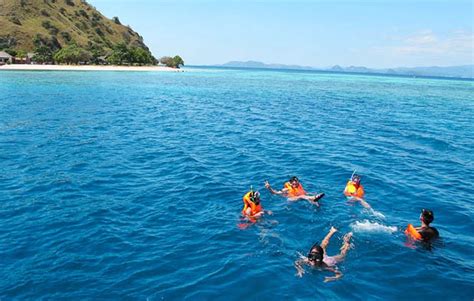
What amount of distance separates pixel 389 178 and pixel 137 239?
14722 millimetres

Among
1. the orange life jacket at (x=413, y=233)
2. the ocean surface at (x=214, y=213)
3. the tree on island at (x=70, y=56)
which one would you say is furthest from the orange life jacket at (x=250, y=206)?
the tree on island at (x=70, y=56)

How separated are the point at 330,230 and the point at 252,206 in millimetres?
3113

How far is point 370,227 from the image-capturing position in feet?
46.5

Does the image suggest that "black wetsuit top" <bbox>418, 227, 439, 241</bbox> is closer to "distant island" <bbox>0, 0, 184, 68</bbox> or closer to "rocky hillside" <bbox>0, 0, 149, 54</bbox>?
"distant island" <bbox>0, 0, 184, 68</bbox>

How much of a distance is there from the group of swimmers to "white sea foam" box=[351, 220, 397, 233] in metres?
0.60

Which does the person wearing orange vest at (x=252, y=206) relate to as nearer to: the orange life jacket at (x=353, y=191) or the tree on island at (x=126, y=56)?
the orange life jacket at (x=353, y=191)

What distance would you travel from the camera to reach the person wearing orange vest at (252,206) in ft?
47.4

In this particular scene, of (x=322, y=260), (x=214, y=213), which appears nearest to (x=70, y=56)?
(x=214, y=213)

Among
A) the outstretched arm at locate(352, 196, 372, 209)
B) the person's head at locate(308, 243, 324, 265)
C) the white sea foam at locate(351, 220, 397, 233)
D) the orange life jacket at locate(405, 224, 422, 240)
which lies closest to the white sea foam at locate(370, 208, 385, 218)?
the outstretched arm at locate(352, 196, 372, 209)

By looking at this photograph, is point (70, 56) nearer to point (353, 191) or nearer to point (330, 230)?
point (353, 191)

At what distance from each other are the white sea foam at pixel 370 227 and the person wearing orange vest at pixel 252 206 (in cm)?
375

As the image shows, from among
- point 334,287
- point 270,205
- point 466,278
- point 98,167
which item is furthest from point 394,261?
point 98,167

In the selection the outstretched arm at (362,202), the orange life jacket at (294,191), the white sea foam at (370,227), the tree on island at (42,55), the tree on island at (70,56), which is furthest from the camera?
the tree on island at (70,56)

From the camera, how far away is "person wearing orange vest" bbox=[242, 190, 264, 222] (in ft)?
47.4
